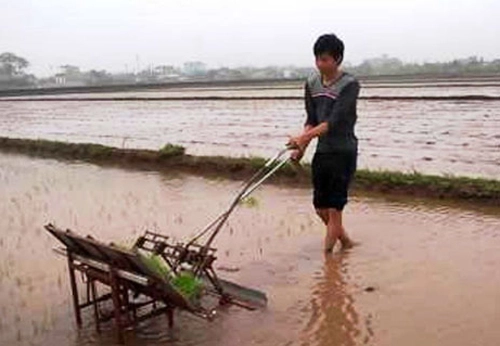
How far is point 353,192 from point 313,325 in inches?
182

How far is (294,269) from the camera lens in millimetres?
5609

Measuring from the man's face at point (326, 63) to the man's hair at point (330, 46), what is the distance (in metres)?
0.02

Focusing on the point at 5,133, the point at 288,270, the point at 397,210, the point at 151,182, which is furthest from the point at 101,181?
the point at 5,133

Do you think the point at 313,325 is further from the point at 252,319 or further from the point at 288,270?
the point at 288,270

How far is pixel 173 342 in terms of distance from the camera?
4328 mm

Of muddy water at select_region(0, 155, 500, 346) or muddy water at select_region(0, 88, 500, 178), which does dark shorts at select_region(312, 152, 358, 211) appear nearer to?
muddy water at select_region(0, 155, 500, 346)

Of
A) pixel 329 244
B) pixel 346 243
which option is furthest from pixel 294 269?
pixel 346 243

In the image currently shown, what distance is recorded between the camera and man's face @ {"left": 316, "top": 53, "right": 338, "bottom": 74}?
523 cm

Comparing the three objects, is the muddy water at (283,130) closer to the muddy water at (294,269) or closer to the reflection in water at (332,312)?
the muddy water at (294,269)

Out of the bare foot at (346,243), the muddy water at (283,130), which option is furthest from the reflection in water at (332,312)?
the muddy water at (283,130)

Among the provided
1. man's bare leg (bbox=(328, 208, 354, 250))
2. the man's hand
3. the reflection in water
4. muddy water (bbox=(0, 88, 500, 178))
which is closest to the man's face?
the man's hand

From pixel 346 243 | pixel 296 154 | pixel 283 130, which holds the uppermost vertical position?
pixel 296 154

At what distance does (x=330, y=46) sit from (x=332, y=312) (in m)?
1.95

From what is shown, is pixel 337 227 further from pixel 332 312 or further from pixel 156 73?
pixel 156 73
